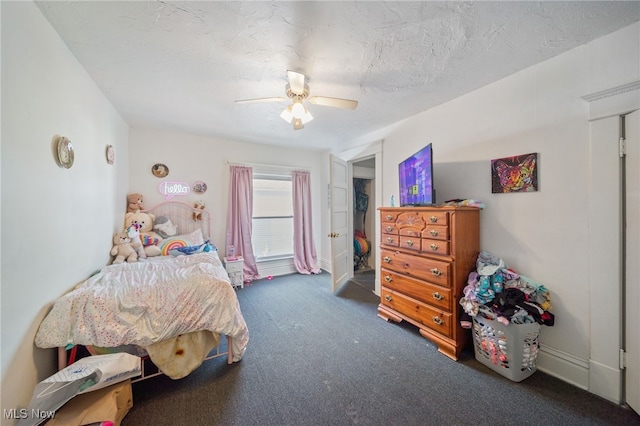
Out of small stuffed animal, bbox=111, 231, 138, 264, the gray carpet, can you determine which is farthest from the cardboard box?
small stuffed animal, bbox=111, 231, 138, 264

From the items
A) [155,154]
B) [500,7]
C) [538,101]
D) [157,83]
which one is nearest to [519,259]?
[538,101]

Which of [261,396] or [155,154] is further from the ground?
[155,154]

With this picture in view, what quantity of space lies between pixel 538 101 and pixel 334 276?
279 centimetres

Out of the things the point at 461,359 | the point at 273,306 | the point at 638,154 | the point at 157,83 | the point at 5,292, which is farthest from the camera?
the point at 273,306

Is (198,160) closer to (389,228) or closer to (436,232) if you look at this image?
(389,228)

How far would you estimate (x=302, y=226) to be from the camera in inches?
169

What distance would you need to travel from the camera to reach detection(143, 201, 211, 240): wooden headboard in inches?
131

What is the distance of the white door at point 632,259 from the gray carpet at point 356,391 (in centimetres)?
20

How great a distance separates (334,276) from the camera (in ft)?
10.7

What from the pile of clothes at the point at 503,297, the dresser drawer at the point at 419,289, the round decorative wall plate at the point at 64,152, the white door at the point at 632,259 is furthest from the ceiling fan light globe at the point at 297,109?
the white door at the point at 632,259

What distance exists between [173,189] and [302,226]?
85.6 inches

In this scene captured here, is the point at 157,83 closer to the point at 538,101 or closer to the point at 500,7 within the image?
the point at 500,7

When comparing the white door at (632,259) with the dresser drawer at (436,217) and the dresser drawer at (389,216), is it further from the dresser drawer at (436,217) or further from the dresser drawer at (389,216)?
the dresser drawer at (389,216)

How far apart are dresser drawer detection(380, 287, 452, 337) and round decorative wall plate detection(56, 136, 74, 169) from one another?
2916 millimetres
